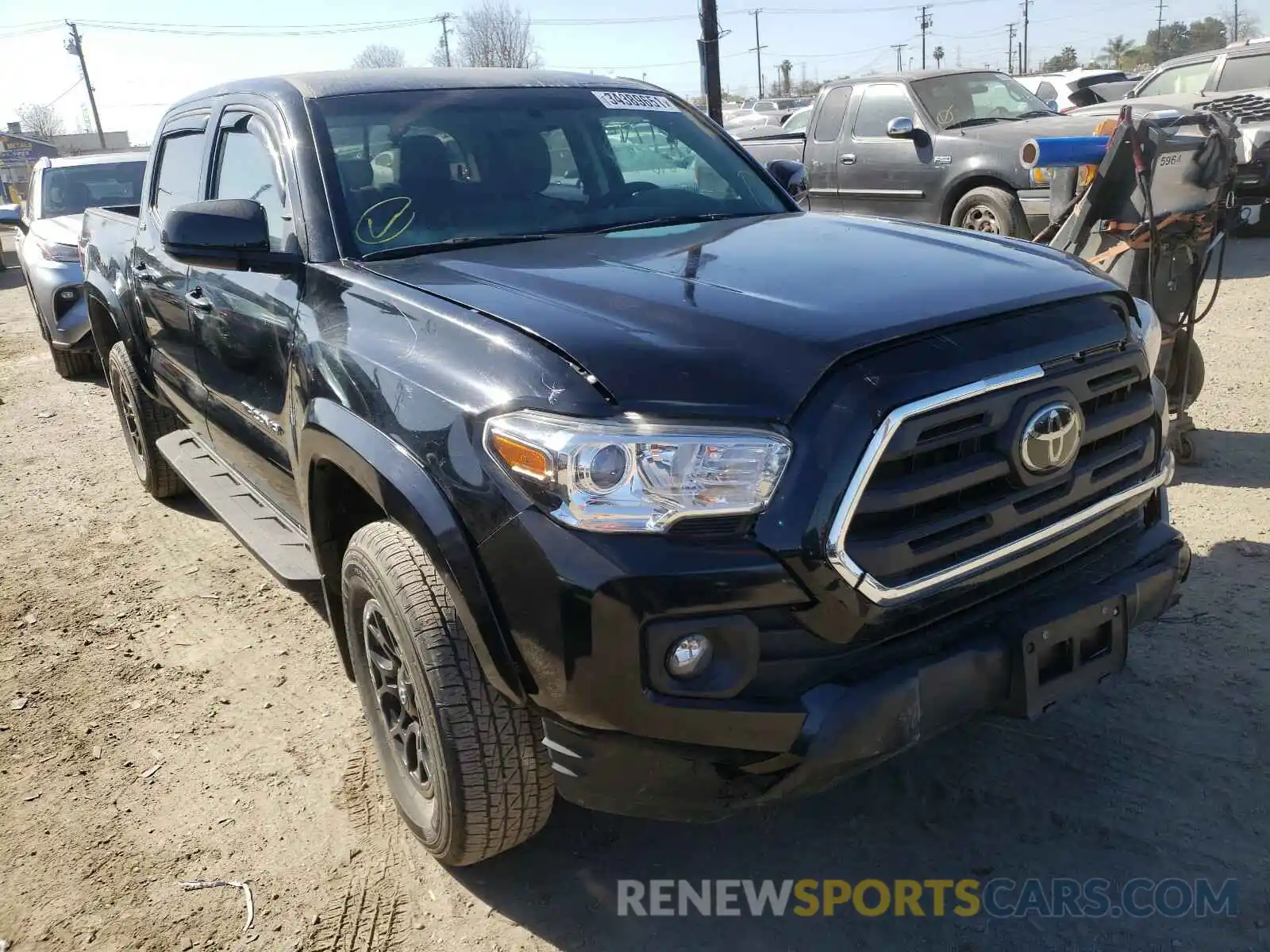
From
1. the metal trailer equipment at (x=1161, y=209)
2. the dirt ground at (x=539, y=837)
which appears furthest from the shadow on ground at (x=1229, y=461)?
the dirt ground at (x=539, y=837)

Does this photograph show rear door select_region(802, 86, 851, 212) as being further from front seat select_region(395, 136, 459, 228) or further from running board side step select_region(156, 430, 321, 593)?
front seat select_region(395, 136, 459, 228)

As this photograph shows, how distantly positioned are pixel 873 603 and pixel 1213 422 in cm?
424

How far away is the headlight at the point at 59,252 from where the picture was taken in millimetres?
8359

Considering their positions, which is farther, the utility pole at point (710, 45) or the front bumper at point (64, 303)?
the utility pole at point (710, 45)


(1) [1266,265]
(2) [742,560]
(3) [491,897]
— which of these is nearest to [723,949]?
(3) [491,897]

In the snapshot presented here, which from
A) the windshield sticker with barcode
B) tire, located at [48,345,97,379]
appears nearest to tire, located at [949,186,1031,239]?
the windshield sticker with barcode

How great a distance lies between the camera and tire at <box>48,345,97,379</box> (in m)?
8.75

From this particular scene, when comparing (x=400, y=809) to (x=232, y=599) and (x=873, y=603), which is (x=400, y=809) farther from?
(x=232, y=599)

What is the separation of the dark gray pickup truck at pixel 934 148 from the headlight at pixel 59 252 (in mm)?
6380

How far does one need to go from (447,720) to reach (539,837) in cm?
68

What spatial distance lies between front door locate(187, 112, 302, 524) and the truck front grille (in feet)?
5.54

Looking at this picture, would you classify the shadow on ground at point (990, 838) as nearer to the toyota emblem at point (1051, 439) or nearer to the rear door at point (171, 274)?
the toyota emblem at point (1051, 439)

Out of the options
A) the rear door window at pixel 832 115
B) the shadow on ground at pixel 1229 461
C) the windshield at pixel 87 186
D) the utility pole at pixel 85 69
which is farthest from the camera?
the utility pole at pixel 85 69

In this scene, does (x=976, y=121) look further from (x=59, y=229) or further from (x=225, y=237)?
(x=225, y=237)
